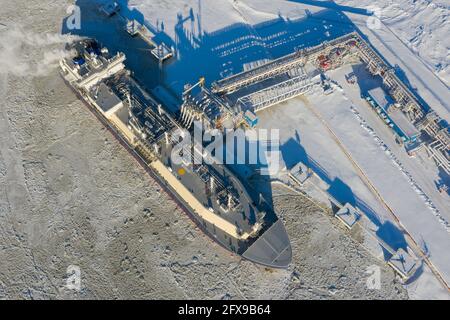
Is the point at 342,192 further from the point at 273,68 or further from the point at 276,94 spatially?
the point at 273,68

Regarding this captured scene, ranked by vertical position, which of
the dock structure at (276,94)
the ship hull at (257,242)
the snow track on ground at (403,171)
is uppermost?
the dock structure at (276,94)

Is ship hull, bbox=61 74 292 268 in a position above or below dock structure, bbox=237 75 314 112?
below

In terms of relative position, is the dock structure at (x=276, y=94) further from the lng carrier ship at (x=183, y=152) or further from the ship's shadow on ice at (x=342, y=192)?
the ship's shadow on ice at (x=342, y=192)

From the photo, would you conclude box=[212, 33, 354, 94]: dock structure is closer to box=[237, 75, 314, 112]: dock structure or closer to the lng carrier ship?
box=[237, 75, 314, 112]: dock structure

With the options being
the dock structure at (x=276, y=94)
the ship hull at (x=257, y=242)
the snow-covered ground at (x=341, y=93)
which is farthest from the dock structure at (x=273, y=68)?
the ship hull at (x=257, y=242)

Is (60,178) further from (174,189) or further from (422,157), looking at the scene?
(422,157)

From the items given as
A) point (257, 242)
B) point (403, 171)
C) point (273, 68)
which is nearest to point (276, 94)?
point (273, 68)

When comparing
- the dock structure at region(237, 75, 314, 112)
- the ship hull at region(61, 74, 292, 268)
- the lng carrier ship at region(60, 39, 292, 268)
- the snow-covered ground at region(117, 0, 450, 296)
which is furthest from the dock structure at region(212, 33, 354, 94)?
the ship hull at region(61, 74, 292, 268)

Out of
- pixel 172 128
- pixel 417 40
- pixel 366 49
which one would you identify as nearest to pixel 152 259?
pixel 172 128
